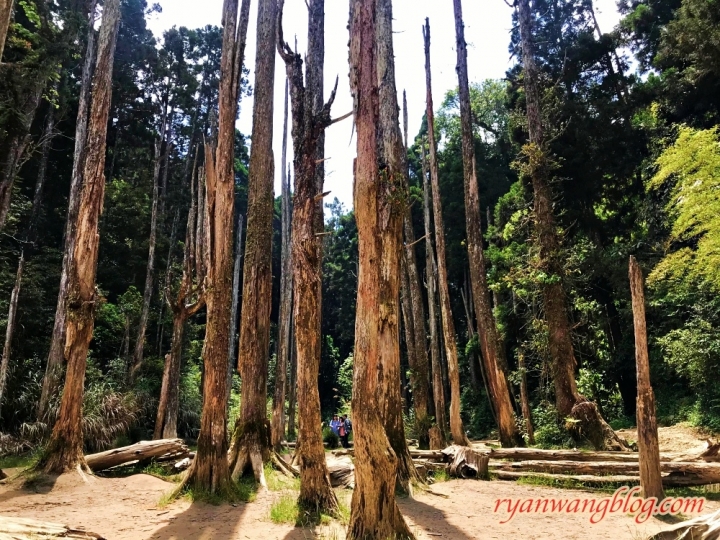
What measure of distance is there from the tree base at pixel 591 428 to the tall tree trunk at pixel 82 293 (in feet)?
34.2

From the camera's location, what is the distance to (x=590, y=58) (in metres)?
20.2

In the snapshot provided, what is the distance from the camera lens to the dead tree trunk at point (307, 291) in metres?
6.13

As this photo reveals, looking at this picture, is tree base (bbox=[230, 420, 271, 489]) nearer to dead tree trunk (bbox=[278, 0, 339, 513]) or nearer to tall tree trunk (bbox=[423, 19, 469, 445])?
dead tree trunk (bbox=[278, 0, 339, 513])

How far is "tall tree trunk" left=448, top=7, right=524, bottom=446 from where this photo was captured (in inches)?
503

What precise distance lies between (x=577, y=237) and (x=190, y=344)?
1723 centimetres

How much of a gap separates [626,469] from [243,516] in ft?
20.7

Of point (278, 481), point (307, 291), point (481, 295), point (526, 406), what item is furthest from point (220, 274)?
point (526, 406)

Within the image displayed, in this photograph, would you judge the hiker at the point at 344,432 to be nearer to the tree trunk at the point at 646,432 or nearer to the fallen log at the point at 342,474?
the fallen log at the point at 342,474

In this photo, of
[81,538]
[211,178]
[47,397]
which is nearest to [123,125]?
[47,397]

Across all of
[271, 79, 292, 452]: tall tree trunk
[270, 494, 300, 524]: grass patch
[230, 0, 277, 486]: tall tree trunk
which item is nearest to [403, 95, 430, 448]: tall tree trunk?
[271, 79, 292, 452]: tall tree trunk

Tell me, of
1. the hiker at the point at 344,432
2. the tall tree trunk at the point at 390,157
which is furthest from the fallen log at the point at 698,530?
the hiker at the point at 344,432

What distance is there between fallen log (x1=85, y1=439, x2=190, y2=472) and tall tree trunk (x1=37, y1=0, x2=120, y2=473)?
32.5 inches

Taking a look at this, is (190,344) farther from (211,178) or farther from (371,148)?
(371,148)

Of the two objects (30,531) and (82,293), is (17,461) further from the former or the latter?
(30,531)
